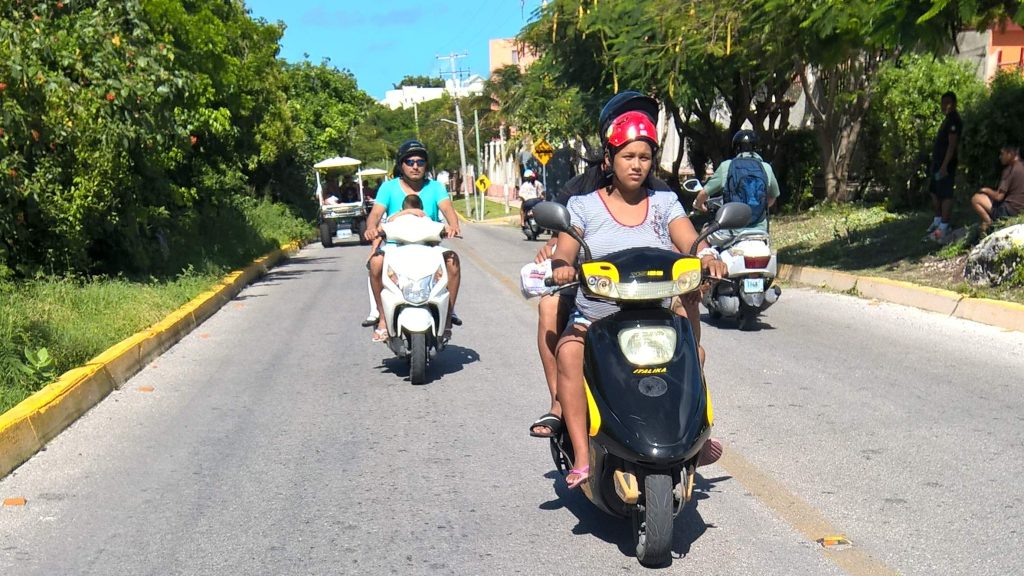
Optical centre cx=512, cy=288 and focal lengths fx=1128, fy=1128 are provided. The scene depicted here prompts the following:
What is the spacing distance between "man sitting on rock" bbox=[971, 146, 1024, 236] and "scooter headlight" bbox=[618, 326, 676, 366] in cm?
979

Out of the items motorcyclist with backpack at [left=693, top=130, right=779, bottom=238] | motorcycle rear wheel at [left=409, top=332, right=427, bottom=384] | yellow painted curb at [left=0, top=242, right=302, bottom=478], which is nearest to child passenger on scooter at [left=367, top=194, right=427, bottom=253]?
motorcycle rear wheel at [left=409, top=332, right=427, bottom=384]

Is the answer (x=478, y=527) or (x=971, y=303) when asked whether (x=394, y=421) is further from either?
(x=971, y=303)

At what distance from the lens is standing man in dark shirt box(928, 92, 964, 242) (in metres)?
14.3

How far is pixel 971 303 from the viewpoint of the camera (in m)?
11.0

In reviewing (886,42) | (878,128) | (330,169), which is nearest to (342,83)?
(330,169)

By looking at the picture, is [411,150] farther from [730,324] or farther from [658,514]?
[658,514]

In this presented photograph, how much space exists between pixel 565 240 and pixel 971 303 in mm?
7345

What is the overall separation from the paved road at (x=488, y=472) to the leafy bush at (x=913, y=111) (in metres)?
8.99

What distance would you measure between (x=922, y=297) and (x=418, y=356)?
6.13m

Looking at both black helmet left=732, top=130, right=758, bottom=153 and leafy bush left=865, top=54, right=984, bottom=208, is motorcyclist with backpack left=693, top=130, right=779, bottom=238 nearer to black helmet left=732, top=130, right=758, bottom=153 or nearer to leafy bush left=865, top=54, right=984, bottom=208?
black helmet left=732, top=130, right=758, bottom=153

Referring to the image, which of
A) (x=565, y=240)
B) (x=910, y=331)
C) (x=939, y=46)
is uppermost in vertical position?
(x=939, y=46)

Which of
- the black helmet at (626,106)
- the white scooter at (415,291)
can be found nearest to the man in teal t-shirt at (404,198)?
the white scooter at (415,291)

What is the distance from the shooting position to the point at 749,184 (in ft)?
35.6

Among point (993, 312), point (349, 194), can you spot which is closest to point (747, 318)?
point (993, 312)
